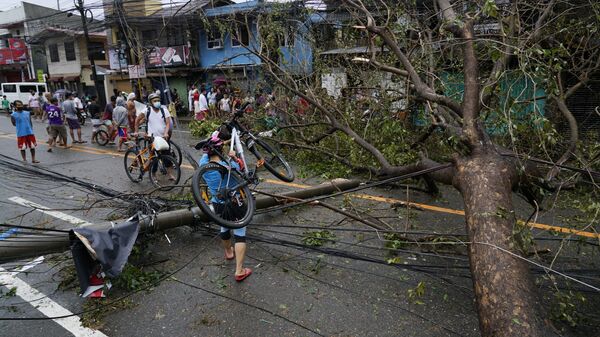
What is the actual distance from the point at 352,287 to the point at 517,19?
137 inches

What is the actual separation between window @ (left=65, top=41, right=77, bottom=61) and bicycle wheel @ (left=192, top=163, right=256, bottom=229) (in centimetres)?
3388

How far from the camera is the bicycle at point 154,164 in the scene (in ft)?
25.2

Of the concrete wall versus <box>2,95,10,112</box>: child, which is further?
the concrete wall

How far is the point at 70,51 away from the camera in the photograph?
3278 centimetres

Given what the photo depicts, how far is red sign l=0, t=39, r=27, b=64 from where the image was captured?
36.1 metres

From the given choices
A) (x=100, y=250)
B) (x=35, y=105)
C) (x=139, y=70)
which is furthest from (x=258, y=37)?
(x=35, y=105)

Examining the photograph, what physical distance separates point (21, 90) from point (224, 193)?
30.2 m

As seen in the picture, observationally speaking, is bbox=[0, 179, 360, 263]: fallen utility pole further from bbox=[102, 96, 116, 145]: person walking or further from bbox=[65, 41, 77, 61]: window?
bbox=[65, 41, 77, 61]: window

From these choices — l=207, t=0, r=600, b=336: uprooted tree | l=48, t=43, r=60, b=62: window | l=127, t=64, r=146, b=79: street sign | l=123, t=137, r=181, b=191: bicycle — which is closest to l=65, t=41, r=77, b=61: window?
l=48, t=43, r=60, b=62: window

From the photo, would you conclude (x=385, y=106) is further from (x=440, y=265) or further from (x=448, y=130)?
(x=440, y=265)

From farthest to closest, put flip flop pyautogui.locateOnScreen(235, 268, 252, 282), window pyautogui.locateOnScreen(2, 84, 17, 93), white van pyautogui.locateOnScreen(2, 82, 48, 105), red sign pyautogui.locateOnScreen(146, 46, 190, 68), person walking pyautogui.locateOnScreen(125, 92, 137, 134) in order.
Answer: window pyautogui.locateOnScreen(2, 84, 17, 93)
white van pyautogui.locateOnScreen(2, 82, 48, 105)
red sign pyautogui.locateOnScreen(146, 46, 190, 68)
person walking pyautogui.locateOnScreen(125, 92, 137, 134)
flip flop pyautogui.locateOnScreen(235, 268, 252, 282)

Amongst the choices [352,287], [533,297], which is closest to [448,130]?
[352,287]

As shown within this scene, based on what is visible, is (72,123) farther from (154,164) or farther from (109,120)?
(154,164)

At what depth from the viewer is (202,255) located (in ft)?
15.7
